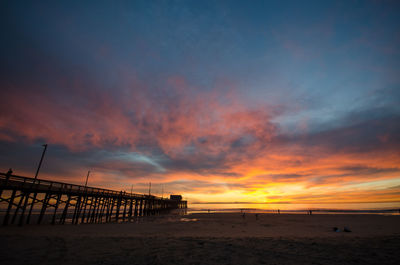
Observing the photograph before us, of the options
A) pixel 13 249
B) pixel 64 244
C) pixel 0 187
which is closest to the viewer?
pixel 13 249

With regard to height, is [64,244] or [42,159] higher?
[42,159]

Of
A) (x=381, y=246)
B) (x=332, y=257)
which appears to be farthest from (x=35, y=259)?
(x=381, y=246)

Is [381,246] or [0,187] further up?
[0,187]

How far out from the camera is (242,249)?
897 cm

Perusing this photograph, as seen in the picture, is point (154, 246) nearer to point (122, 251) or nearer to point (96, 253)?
point (122, 251)

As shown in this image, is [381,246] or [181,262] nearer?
[181,262]

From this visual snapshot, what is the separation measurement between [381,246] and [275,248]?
5.85 m

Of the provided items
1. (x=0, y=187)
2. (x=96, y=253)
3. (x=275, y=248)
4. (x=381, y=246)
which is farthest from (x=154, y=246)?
(x=0, y=187)

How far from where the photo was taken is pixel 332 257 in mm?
7695

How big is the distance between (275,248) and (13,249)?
42.1 ft

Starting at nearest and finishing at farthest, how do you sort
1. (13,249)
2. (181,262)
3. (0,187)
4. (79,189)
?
(181,262) < (13,249) < (0,187) < (79,189)

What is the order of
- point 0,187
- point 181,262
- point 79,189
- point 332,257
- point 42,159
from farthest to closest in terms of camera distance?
point 42,159 → point 79,189 → point 0,187 → point 332,257 → point 181,262

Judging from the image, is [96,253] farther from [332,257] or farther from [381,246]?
[381,246]

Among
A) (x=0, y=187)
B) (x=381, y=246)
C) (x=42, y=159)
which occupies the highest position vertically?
(x=42, y=159)
